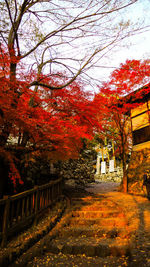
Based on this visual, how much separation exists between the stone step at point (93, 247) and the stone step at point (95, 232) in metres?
0.40

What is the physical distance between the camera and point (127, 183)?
13125 mm

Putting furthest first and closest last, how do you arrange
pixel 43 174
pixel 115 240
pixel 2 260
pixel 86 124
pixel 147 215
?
pixel 43 174
pixel 86 124
pixel 147 215
pixel 115 240
pixel 2 260

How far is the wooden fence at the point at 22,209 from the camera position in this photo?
4.29 m

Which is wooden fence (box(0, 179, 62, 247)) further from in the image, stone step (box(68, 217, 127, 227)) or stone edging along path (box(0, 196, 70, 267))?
stone step (box(68, 217, 127, 227))

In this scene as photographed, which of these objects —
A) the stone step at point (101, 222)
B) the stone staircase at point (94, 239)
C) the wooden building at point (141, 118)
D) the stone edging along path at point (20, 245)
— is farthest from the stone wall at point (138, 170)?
the stone edging along path at point (20, 245)

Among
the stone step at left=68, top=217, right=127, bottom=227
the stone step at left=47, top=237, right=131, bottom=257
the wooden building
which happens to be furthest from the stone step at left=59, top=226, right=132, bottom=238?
the wooden building

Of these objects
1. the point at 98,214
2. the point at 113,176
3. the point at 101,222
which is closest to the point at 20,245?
the point at 101,222

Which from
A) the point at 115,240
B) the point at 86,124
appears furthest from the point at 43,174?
the point at 115,240

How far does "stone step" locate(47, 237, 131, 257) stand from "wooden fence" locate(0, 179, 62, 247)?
3.91 feet

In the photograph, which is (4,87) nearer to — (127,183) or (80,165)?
(127,183)

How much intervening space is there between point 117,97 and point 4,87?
10.9m

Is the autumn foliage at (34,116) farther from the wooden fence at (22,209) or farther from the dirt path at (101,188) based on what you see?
the dirt path at (101,188)

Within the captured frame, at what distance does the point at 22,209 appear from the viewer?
5.18m

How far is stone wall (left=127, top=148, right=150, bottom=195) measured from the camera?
12.0 m
